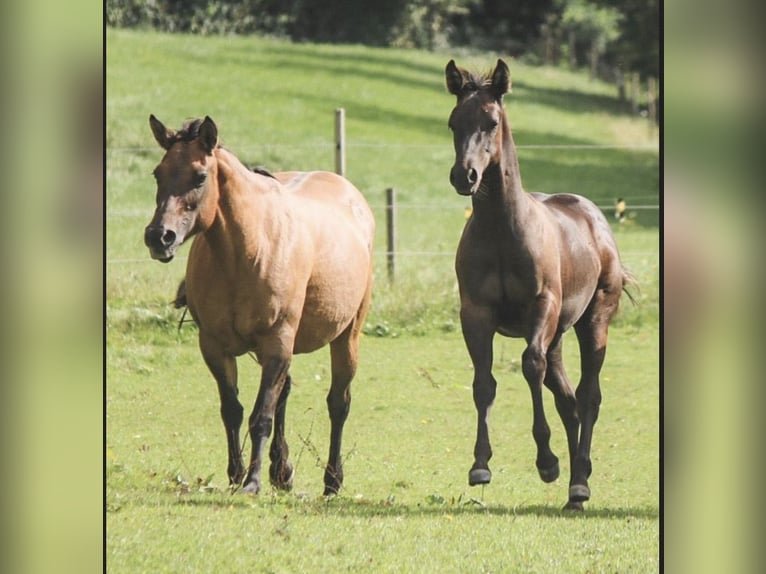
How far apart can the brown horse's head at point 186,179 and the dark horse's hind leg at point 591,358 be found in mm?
2107

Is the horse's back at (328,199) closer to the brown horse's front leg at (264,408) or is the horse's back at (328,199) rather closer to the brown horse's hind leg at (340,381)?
the brown horse's hind leg at (340,381)

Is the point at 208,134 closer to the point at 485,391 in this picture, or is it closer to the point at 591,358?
the point at 485,391

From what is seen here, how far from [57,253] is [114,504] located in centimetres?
139

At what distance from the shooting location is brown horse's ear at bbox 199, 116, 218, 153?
6715 millimetres

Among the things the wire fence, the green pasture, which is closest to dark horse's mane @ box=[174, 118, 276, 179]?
the wire fence

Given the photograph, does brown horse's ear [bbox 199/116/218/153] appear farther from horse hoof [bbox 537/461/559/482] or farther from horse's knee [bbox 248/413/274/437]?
horse hoof [bbox 537/461/559/482]

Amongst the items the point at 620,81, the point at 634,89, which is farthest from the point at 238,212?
the point at 620,81

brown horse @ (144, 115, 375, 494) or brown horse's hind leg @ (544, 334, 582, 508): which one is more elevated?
brown horse @ (144, 115, 375, 494)

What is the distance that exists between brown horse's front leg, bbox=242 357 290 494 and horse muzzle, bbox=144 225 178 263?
0.84 m

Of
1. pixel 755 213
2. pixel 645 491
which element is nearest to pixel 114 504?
pixel 645 491

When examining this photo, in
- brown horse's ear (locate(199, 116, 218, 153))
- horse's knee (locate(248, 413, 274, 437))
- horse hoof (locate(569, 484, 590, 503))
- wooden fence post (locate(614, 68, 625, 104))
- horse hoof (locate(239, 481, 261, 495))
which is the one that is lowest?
horse hoof (locate(569, 484, 590, 503))

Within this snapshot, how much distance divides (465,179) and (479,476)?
1.56m

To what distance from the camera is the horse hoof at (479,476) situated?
23.6 ft

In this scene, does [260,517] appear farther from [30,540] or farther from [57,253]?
[57,253]
